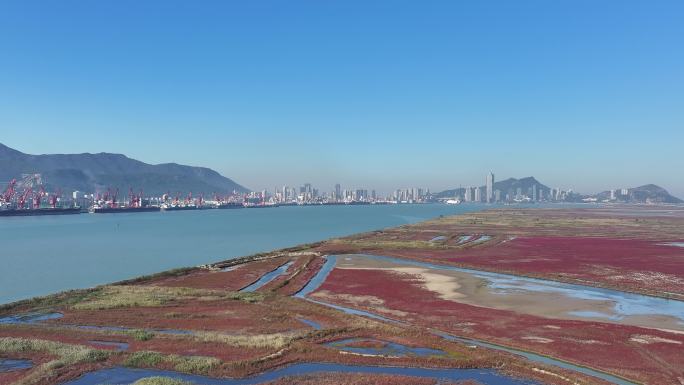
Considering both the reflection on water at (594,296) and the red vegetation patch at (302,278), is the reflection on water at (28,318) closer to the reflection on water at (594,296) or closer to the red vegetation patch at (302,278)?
the red vegetation patch at (302,278)

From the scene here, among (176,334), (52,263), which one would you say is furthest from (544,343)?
(52,263)

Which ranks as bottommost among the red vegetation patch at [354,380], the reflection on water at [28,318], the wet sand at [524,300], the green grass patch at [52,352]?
the wet sand at [524,300]

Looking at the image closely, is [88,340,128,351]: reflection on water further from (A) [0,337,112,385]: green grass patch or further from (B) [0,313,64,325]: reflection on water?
(B) [0,313,64,325]: reflection on water

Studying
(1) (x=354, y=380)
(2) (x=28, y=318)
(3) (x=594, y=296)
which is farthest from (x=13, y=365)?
(3) (x=594, y=296)

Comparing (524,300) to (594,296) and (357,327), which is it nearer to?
(594,296)

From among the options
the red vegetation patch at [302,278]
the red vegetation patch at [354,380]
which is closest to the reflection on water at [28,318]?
the red vegetation patch at [302,278]

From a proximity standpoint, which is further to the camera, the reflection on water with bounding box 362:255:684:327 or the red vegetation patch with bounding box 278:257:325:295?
the red vegetation patch with bounding box 278:257:325:295

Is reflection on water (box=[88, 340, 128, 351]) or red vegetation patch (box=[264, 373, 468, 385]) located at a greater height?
reflection on water (box=[88, 340, 128, 351])

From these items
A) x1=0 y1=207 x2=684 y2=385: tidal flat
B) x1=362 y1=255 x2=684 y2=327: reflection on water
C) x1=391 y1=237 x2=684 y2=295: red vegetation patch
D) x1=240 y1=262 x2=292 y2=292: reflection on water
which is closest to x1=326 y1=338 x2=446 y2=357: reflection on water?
x1=0 y1=207 x2=684 y2=385: tidal flat

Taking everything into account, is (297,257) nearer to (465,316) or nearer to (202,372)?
(465,316)
